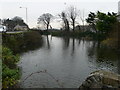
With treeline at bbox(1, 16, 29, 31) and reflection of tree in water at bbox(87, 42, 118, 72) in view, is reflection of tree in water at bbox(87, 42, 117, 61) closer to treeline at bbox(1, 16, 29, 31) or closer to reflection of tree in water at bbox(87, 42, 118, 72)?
reflection of tree in water at bbox(87, 42, 118, 72)

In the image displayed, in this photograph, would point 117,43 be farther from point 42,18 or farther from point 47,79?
point 42,18

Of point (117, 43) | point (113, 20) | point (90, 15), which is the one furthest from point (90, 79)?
point (90, 15)

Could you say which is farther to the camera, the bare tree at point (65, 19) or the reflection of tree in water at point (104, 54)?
the bare tree at point (65, 19)

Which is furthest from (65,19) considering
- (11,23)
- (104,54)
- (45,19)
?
(104,54)

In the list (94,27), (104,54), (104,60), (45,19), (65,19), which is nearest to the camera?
(104,60)

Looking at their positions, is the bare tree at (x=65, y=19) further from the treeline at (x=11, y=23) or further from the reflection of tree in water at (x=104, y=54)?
the reflection of tree in water at (x=104, y=54)

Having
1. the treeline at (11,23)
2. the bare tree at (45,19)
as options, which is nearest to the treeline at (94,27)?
the bare tree at (45,19)

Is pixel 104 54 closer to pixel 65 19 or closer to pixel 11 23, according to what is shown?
pixel 65 19

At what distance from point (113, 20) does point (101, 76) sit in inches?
889

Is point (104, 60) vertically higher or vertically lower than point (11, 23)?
lower

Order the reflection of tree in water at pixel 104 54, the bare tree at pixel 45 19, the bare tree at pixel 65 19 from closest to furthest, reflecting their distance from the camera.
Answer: the reflection of tree in water at pixel 104 54 → the bare tree at pixel 65 19 → the bare tree at pixel 45 19

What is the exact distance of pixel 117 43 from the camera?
22.8 meters

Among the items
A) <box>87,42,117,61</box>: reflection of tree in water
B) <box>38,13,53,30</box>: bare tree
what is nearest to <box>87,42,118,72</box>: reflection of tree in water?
<box>87,42,117,61</box>: reflection of tree in water

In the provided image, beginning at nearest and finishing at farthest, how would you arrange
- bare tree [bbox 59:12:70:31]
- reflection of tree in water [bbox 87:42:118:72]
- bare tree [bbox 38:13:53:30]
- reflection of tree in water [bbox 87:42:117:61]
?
reflection of tree in water [bbox 87:42:118:72] < reflection of tree in water [bbox 87:42:117:61] < bare tree [bbox 59:12:70:31] < bare tree [bbox 38:13:53:30]
